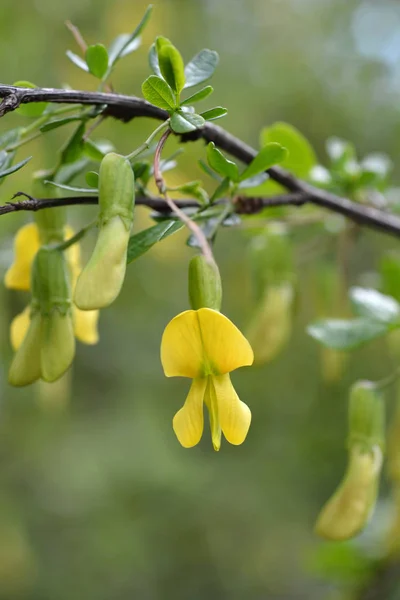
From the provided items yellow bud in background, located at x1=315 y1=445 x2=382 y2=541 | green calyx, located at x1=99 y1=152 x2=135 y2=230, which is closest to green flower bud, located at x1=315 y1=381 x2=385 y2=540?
yellow bud in background, located at x1=315 y1=445 x2=382 y2=541

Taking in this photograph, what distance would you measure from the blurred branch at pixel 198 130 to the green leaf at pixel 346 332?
0.11 metres

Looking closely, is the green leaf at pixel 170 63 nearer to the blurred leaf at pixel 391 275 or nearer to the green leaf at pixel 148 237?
the green leaf at pixel 148 237

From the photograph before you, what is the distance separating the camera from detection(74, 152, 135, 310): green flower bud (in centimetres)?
39

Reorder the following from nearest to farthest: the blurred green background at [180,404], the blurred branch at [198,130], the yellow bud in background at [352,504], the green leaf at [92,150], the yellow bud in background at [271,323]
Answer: the blurred branch at [198,130], the green leaf at [92,150], the yellow bud in background at [352,504], the yellow bud in background at [271,323], the blurred green background at [180,404]

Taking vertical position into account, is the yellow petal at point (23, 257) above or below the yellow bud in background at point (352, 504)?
above

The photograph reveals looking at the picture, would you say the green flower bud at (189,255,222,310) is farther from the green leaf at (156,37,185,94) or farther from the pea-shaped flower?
the green leaf at (156,37,185,94)

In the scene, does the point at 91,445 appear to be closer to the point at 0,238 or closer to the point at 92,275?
the point at 0,238

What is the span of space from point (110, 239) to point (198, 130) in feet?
0.49

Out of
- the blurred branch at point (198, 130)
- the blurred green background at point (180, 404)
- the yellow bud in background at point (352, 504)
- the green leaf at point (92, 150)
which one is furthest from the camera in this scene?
the blurred green background at point (180, 404)

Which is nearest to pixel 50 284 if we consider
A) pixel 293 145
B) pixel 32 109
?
pixel 32 109

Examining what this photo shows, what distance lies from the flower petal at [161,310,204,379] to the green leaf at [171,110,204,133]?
0.37 feet

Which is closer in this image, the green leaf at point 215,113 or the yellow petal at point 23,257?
the green leaf at point 215,113

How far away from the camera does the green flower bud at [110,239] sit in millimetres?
390

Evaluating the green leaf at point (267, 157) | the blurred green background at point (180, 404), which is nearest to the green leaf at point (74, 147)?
the green leaf at point (267, 157)
